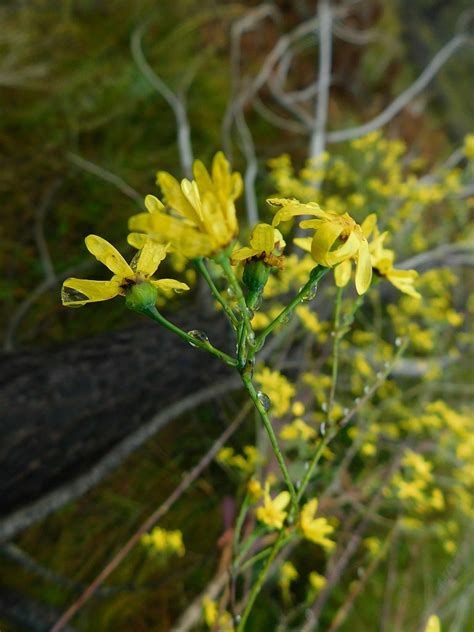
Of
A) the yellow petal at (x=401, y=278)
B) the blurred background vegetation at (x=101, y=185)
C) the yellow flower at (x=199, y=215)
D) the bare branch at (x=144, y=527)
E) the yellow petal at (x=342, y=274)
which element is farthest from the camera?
the blurred background vegetation at (x=101, y=185)

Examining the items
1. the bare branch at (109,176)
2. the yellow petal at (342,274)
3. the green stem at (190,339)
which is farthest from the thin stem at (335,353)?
the bare branch at (109,176)

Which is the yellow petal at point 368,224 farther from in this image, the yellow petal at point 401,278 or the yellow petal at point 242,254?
the yellow petal at point 242,254

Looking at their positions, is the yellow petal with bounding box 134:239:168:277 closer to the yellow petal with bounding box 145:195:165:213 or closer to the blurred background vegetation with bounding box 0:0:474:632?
the yellow petal with bounding box 145:195:165:213

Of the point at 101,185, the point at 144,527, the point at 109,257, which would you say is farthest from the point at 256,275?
the point at 101,185

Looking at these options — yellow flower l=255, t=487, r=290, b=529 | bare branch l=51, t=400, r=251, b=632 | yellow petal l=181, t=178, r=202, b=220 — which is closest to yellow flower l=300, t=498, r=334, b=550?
yellow flower l=255, t=487, r=290, b=529

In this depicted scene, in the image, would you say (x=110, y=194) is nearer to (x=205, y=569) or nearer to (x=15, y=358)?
(x=15, y=358)

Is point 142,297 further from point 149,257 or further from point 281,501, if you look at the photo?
point 281,501

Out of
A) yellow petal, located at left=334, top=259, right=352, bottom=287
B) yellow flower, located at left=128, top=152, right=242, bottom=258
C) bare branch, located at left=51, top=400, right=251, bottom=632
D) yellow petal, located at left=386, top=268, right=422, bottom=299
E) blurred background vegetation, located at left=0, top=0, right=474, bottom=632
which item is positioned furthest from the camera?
blurred background vegetation, located at left=0, top=0, right=474, bottom=632
